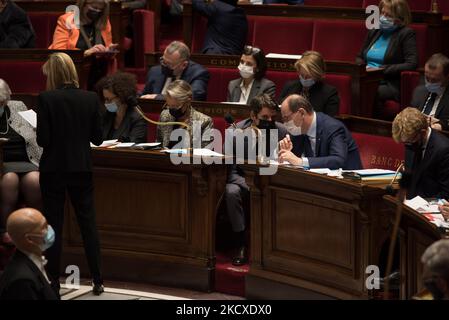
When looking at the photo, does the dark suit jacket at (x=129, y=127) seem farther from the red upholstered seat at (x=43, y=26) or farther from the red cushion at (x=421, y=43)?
the red cushion at (x=421, y=43)

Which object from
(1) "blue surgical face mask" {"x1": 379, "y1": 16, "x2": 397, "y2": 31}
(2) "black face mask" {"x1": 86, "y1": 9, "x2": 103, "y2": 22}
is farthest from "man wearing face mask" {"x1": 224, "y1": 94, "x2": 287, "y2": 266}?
(2) "black face mask" {"x1": 86, "y1": 9, "x2": 103, "y2": 22}

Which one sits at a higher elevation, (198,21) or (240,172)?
(198,21)

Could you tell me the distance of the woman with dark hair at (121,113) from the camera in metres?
6.02

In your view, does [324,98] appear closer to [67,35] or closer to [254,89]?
[254,89]

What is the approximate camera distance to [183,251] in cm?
578

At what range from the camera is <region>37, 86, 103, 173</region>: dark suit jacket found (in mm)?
5145

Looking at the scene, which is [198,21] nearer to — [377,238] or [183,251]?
[183,251]

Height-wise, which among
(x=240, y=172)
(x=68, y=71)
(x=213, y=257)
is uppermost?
(x=68, y=71)

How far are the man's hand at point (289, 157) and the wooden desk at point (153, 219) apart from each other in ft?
1.29

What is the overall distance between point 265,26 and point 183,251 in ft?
7.32

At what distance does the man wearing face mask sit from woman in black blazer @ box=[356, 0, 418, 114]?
131 cm

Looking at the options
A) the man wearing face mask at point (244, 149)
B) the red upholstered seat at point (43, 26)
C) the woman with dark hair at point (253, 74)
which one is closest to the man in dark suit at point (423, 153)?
the man wearing face mask at point (244, 149)

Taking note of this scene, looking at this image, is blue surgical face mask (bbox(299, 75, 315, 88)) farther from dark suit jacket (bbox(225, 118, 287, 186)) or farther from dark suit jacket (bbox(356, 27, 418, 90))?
dark suit jacket (bbox(356, 27, 418, 90))
